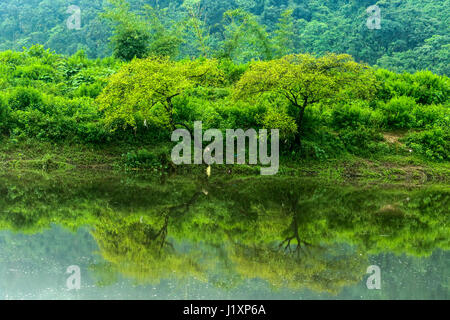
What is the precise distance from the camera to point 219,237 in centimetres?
1198

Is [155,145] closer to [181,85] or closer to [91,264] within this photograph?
[181,85]

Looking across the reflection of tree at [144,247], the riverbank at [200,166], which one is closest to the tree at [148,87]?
the riverbank at [200,166]

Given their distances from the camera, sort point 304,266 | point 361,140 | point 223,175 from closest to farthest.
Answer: point 304,266
point 223,175
point 361,140

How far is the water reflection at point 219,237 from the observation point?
9039 mm

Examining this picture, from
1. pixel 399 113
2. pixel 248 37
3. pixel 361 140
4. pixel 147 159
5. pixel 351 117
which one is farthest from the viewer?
pixel 248 37

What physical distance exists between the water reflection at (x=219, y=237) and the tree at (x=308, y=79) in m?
2.97

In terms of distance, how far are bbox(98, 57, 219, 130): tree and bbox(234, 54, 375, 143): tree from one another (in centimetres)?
141

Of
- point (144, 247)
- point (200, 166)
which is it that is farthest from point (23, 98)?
point (144, 247)

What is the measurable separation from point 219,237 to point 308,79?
26.0ft

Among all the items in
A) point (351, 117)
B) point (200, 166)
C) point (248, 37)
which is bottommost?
point (200, 166)

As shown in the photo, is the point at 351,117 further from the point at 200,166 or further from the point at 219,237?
the point at 219,237

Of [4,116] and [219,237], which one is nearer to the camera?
[219,237]

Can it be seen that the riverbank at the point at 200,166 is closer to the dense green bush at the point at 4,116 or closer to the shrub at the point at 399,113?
the dense green bush at the point at 4,116

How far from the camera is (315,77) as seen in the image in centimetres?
1822
